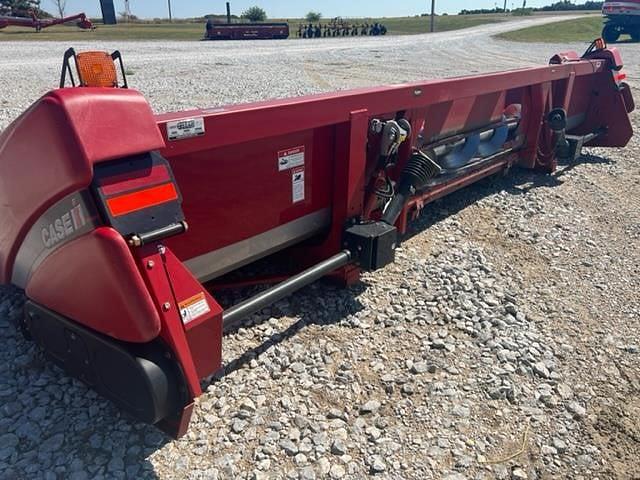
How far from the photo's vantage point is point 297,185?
9.72ft

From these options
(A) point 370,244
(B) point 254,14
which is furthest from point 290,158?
(B) point 254,14

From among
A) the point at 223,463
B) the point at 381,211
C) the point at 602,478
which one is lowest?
the point at 602,478

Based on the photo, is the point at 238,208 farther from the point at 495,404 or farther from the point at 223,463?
the point at 495,404

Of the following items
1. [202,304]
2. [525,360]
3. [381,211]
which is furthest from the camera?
[381,211]

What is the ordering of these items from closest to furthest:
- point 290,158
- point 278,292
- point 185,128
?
point 185,128 < point 278,292 < point 290,158

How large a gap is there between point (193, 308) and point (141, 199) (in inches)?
17.5

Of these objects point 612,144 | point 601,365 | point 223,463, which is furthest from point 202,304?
point 612,144

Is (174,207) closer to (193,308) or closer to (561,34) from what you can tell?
(193,308)

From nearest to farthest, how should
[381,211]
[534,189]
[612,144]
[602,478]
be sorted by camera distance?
[602,478] < [381,211] < [534,189] < [612,144]

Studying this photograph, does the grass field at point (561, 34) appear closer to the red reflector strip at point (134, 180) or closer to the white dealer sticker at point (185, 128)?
the white dealer sticker at point (185, 128)

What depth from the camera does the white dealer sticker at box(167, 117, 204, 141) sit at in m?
2.06

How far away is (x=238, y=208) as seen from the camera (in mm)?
2664

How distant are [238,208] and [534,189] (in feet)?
11.8

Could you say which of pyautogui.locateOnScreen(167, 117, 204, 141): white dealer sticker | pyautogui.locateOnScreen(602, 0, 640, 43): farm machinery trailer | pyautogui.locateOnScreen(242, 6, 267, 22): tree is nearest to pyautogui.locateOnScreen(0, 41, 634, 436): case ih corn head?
pyautogui.locateOnScreen(167, 117, 204, 141): white dealer sticker
